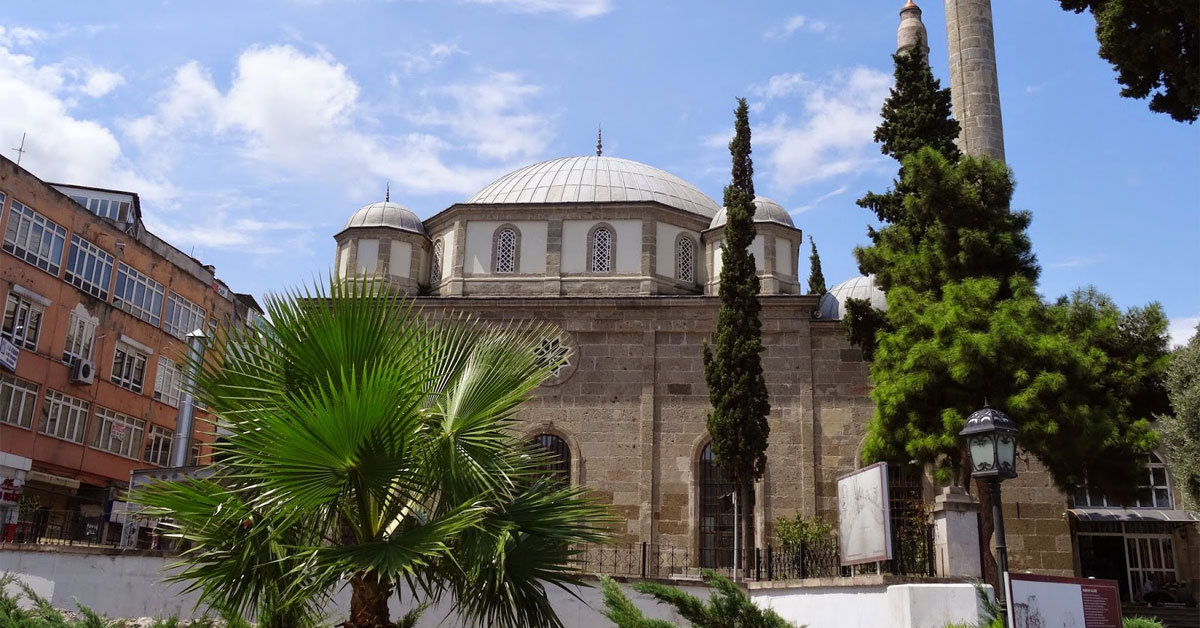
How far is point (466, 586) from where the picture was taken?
687 cm

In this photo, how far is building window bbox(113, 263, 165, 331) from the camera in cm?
2430

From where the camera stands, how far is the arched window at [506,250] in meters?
22.2

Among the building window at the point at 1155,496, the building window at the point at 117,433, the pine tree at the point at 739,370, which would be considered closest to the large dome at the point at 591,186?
the pine tree at the point at 739,370

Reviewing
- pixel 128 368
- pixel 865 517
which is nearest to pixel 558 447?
pixel 865 517

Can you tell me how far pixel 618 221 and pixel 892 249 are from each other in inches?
271

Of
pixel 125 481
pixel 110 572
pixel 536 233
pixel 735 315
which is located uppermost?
pixel 536 233

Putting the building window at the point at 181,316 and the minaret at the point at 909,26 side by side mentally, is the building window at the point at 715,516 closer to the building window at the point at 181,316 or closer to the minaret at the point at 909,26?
the minaret at the point at 909,26

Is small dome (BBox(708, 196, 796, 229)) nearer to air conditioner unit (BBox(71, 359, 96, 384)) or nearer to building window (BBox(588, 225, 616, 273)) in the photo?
building window (BBox(588, 225, 616, 273))

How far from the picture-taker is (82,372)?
73.2ft

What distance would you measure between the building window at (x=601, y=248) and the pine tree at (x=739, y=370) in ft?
14.6

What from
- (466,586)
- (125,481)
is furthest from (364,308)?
(125,481)

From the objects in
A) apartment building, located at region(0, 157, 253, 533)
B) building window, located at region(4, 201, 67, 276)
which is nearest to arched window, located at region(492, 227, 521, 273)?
apartment building, located at region(0, 157, 253, 533)

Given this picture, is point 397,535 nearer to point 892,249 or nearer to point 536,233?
point 892,249

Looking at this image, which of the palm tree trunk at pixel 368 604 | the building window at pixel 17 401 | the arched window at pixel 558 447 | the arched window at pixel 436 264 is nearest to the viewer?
the palm tree trunk at pixel 368 604
